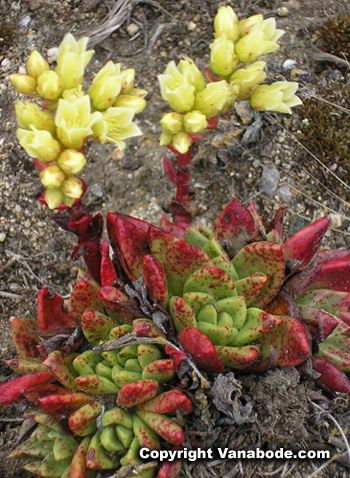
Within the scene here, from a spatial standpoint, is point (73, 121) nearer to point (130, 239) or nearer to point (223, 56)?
point (130, 239)

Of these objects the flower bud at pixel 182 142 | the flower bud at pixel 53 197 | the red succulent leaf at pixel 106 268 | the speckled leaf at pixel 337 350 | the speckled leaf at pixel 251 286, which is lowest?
the speckled leaf at pixel 337 350

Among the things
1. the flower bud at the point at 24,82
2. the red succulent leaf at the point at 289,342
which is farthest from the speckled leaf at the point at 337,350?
the flower bud at the point at 24,82

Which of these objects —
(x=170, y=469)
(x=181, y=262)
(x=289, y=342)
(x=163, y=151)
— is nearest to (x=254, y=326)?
(x=289, y=342)

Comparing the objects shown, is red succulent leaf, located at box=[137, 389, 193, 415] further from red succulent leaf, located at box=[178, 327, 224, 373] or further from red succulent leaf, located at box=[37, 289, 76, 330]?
red succulent leaf, located at box=[37, 289, 76, 330]

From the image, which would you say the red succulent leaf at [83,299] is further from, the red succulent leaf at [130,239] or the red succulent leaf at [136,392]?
the red succulent leaf at [136,392]

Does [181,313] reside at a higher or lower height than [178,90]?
lower

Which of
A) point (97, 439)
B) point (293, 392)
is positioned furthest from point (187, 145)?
point (97, 439)

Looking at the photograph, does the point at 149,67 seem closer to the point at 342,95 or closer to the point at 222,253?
the point at 342,95
